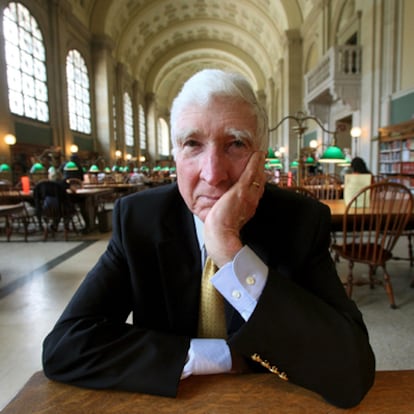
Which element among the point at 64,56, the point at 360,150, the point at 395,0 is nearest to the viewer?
the point at 395,0

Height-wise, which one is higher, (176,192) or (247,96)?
(247,96)

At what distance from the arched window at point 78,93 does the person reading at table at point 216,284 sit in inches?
573

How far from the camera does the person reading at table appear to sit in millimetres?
646

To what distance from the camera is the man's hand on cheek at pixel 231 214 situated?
0.71 metres

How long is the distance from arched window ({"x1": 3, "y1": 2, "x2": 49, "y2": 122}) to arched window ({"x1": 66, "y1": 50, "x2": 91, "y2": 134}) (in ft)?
6.09

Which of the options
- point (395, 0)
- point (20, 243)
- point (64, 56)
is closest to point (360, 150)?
point (395, 0)

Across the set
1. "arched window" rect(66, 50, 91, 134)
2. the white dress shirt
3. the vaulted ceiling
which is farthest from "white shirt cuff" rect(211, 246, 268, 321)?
the vaulted ceiling

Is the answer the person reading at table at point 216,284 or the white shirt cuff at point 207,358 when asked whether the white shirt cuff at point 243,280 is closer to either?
the person reading at table at point 216,284

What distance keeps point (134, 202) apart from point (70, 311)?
0.34 metres

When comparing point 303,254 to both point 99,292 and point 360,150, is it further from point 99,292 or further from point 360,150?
point 360,150

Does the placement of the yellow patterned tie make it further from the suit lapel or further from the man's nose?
the man's nose

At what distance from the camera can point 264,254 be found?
0.84 meters

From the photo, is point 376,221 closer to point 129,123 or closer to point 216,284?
point 216,284

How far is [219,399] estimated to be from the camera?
1.91 feet
